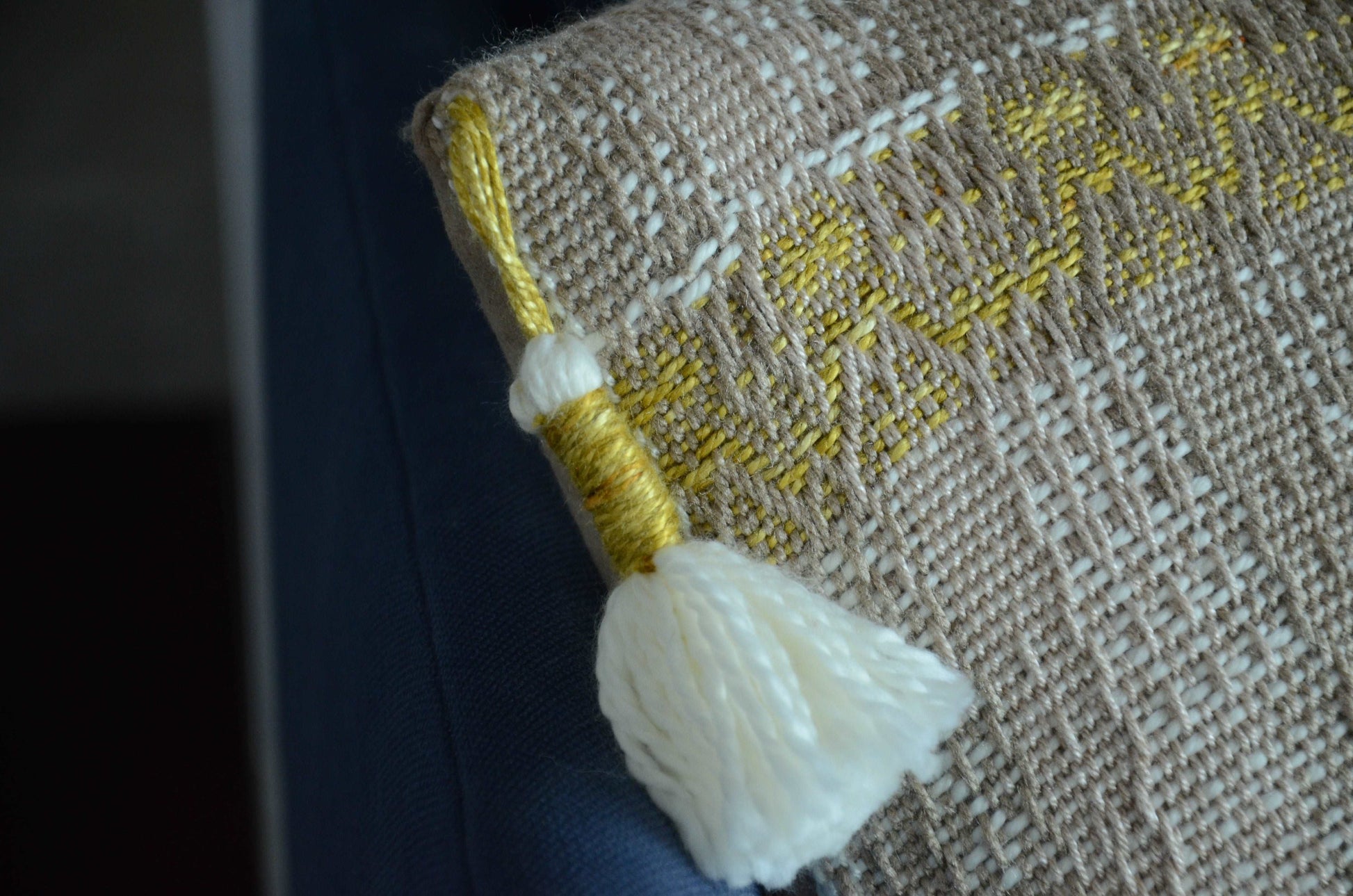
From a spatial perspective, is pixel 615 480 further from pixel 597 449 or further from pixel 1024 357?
pixel 1024 357

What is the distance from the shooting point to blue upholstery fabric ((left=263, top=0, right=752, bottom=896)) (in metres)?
0.45

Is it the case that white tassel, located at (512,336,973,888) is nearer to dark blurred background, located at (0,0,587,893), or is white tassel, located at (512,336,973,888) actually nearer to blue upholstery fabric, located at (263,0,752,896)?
blue upholstery fabric, located at (263,0,752,896)

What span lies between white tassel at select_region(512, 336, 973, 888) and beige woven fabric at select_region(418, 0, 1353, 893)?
4 centimetres

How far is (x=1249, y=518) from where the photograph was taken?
41 cm

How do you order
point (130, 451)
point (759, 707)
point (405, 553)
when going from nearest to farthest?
point (759, 707) → point (405, 553) → point (130, 451)

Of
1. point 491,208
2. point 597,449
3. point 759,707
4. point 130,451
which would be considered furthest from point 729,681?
point 130,451

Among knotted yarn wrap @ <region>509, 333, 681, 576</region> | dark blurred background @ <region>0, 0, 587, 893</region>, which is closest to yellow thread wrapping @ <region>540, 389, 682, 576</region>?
knotted yarn wrap @ <region>509, 333, 681, 576</region>

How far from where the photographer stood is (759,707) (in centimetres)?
38

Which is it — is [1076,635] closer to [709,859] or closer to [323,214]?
[709,859]

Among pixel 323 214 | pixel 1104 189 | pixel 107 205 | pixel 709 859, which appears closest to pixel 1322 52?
pixel 1104 189

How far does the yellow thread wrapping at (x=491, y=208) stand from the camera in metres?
0.44

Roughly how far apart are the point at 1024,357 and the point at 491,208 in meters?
0.26

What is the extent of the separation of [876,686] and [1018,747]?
80 mm

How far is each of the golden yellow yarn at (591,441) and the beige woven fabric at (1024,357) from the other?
16 millimetres
